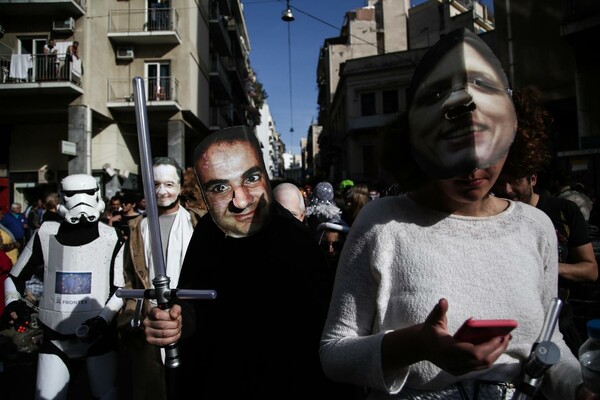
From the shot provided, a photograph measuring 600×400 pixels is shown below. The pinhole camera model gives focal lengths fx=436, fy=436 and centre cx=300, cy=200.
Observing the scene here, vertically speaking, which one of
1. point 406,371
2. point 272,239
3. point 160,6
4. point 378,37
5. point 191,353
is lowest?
point 191,353

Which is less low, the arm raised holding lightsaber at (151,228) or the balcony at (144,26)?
the balcony at (144,26)

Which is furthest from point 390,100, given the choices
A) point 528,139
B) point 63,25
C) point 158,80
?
point 528,139

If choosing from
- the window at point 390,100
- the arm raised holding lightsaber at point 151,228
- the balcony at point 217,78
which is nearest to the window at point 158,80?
the balcony at point 217,78

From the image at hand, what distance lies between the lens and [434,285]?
3.94 ft

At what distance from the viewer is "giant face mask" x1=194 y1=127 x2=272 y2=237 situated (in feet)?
6.32

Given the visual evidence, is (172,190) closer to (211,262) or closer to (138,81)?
(211,262)

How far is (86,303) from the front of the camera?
319 centimetres

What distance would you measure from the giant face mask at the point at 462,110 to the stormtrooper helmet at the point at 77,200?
2813 mm

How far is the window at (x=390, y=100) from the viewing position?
30822mm

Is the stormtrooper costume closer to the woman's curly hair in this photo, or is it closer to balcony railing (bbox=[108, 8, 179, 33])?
the woman's curly hair

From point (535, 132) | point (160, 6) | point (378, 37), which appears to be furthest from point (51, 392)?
point (378, 37)

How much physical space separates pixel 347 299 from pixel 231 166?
3.04 feet

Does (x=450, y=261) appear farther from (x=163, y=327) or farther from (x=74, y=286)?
(x=74, y=286)

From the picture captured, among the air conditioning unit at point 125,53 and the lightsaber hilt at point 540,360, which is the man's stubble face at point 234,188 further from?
the air conditioning unit at point 125,53
